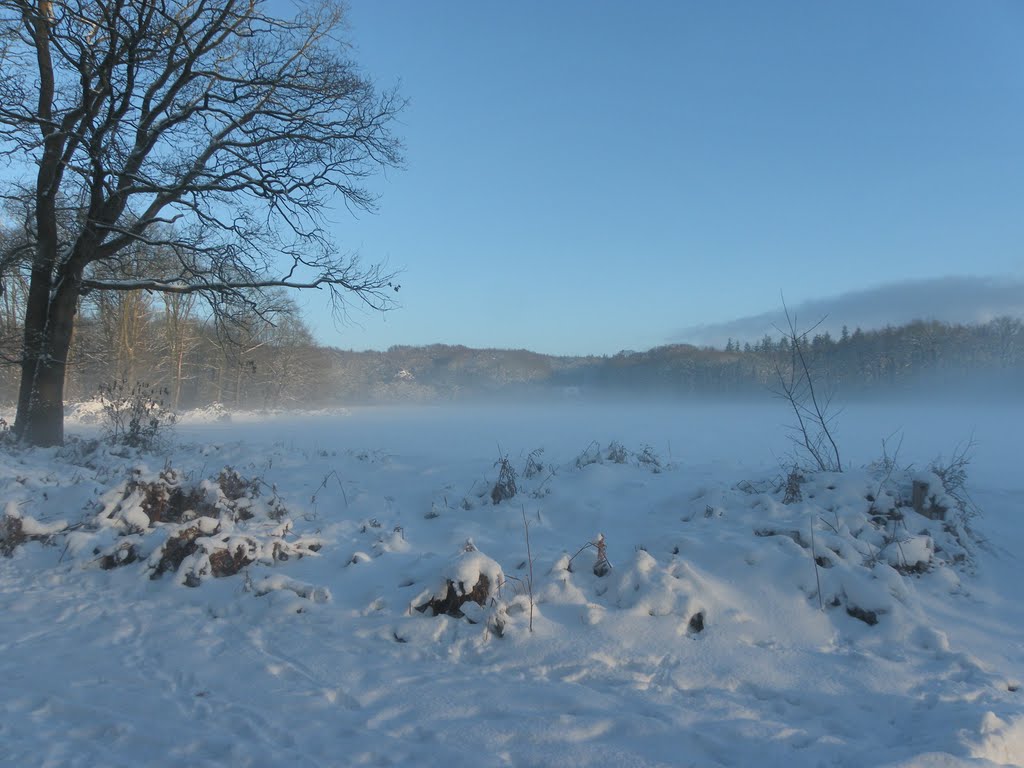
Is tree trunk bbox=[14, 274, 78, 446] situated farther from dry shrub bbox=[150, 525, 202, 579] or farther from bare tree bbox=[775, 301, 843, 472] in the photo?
bare tree bbox=[775, 301, 843, 472]

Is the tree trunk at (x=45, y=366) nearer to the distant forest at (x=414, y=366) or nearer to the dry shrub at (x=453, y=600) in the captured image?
the distant forest at (x=414, y=366)

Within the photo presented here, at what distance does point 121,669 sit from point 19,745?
2.47 ft

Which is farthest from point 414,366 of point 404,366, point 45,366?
point 45,366

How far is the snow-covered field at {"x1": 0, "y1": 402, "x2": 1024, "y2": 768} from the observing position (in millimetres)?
2645

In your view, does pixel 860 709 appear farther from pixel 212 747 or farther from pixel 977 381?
pixel 977 381

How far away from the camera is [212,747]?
101 inches

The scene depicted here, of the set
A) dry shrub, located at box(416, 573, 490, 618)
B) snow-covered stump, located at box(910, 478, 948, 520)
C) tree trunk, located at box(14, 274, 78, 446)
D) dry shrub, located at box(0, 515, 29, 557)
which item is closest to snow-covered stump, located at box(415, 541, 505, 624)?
dry shrub, located at box(416, 573, 490, 618)

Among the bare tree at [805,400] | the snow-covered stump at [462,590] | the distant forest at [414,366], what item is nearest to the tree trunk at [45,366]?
the distant forest at [414,366]

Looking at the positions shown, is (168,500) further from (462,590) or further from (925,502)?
(925,502)

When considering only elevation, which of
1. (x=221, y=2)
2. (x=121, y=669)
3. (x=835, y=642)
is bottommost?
(x=835, y=642)

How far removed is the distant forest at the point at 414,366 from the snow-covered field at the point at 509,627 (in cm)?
406

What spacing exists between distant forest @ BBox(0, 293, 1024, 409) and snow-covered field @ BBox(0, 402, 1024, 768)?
4.06 metres

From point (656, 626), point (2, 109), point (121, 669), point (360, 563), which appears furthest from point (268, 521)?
point (2, 109)

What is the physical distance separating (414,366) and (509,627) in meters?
82.0
